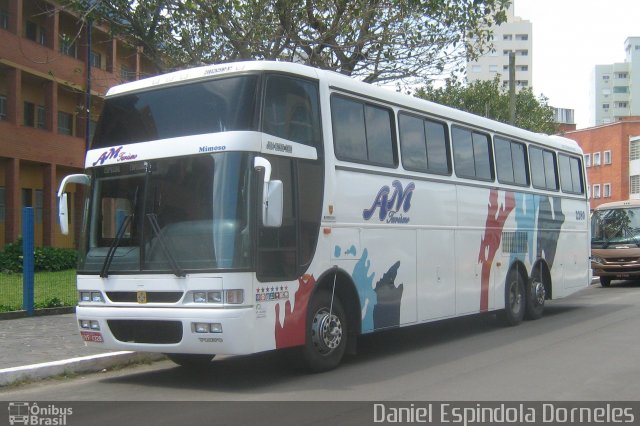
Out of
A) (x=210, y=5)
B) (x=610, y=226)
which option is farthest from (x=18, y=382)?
(x=610, y=226)

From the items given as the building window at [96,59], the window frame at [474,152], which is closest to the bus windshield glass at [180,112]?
the window frame at [474,152]

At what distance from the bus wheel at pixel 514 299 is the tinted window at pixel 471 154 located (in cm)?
206

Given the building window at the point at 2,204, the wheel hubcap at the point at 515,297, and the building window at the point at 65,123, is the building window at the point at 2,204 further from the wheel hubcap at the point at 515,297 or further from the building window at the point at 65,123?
the wheel hubcap at the point at 515,297

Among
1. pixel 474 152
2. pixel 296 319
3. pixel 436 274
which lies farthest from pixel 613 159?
pixel 296 319

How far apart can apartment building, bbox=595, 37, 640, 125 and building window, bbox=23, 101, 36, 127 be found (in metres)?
110

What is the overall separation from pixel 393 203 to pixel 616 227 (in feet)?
52.1

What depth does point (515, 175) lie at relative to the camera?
1342 centimetres

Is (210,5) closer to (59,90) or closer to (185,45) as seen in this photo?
(185,45)

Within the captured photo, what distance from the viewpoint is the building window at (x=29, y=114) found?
96.1 feet

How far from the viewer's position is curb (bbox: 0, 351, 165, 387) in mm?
8281

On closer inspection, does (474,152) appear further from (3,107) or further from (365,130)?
(3,107)

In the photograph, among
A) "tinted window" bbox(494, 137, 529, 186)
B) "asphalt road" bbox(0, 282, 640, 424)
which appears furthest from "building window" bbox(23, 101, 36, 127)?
"asphalt road" bbox(0, 282, 640, 424)
